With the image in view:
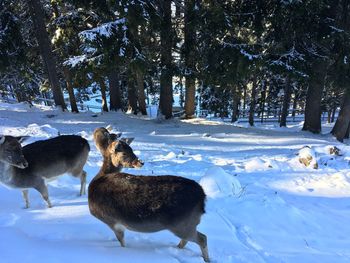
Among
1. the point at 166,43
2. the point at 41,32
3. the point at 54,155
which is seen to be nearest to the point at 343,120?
the point at 166,43

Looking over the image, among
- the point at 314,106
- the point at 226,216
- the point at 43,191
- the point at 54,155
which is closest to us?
the point at 226,216

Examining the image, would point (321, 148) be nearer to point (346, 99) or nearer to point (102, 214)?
point (346, 99)

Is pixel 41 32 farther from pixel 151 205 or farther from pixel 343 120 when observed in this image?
pixel 151 205

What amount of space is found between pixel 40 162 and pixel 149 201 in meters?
3.08

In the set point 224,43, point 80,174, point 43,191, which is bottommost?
point 43,191

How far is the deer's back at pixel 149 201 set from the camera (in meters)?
4.61

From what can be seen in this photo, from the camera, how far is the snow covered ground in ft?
16.1

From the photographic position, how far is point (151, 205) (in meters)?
4.68

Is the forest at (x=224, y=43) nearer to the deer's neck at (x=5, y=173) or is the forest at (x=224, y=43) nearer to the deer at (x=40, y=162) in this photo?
the deer at (x=40, y=162)

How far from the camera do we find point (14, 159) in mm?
6238

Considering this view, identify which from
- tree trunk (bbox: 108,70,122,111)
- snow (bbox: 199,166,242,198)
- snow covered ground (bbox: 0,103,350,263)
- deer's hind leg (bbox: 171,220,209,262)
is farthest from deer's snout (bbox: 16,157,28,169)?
tree trunk (bbox: 108,70,122,111)

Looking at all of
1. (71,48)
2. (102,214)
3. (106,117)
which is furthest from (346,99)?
(102,214)

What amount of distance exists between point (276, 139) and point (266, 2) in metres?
6.01

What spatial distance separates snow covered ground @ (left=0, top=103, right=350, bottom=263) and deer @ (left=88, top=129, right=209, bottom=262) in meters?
0.38
